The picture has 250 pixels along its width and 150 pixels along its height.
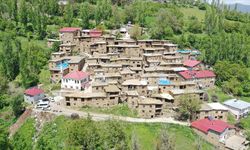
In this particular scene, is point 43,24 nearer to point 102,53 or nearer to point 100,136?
point 102,53

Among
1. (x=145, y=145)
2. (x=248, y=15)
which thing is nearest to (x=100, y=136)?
(x=145, y=145)

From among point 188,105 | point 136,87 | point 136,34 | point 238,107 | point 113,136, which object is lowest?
point 238,107

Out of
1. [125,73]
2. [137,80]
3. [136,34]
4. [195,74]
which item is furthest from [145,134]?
[136,34]

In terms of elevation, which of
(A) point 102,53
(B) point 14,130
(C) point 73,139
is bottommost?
(B) point 14,130

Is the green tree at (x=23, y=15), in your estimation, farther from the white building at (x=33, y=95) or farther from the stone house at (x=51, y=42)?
the white building at (x=33, y=95)

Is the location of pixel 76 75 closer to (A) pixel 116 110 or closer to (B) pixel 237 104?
(A) pixel 116 110

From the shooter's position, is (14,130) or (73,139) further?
(14,130)
